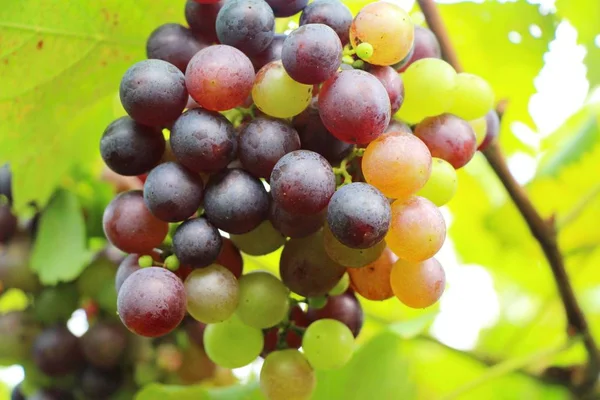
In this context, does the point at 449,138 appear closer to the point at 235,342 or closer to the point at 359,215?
the point at 359,215

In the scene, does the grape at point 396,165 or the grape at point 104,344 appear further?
the grape at point 104,344

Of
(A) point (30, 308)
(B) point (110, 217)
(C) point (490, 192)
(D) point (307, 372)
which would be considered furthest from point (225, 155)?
(C) point (490, 192)

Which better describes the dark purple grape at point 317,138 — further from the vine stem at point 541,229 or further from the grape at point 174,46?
the vine stem at point 541,229

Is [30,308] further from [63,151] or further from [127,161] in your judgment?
[127,161]

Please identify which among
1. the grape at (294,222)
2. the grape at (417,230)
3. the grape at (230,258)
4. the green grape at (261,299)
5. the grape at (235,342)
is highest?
the grape at (417,230)

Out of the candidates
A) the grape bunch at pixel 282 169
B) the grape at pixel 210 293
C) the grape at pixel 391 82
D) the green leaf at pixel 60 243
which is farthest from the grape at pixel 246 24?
the green leaf at pixel 60 243

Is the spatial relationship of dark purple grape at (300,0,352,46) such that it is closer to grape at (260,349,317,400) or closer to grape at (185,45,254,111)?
grape at (185,45,254,111)

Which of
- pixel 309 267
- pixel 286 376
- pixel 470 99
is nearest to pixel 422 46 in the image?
→ pixel 470 99
